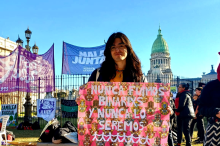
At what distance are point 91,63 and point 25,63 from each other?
11.7 ft

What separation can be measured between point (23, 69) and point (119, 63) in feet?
30.3

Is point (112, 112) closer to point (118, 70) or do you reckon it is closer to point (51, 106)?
point (118, 70)

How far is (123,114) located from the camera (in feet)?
8.45

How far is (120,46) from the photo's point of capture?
264 cm

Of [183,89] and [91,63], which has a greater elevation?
[91,63]

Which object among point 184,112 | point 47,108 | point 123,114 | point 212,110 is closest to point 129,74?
point 123,114

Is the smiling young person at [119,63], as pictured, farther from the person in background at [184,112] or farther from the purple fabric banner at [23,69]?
the purple fabric banner at [23,69]

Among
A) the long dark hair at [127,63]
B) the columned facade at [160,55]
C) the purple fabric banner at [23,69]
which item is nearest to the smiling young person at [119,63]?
the long dark hair at [127,63]

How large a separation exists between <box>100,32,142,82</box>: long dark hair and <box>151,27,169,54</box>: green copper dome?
375 feet

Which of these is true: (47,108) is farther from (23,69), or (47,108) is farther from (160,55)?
(160,55)

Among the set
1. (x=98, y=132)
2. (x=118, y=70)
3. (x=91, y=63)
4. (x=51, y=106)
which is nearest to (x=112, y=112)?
(x=98, y=132)

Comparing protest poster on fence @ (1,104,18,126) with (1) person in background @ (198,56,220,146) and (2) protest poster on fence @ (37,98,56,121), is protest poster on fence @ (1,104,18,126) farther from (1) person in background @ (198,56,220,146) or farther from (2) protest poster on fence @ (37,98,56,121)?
(1) person in background @ (198,56,220,146)

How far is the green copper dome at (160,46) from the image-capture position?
372 ft

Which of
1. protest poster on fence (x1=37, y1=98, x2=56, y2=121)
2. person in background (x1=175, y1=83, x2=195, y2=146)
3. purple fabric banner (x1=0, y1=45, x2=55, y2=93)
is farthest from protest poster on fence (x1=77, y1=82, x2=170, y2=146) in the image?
protest poster on fence (x1=37, y1=98, x2=56, y2=121)
